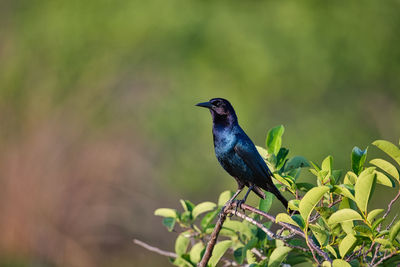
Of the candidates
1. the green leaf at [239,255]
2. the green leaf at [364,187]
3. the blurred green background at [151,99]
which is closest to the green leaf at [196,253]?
the green leaf at [239,255]

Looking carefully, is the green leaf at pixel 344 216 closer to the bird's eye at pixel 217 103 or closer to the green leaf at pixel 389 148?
the green leaf at pixel 389 148

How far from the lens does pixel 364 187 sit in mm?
1895

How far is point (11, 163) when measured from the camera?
384 inches

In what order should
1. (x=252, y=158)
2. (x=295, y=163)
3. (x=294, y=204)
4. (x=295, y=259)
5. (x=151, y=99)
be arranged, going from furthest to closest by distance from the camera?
(x=151, y=99), (x=252, y=158), (x=295, y=163), (x=295, y=259), (x=294, y=204)

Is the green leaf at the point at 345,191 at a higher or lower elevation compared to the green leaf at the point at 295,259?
higher

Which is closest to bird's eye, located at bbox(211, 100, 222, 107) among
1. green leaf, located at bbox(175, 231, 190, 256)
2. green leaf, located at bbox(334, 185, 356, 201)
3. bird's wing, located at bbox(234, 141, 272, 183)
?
bird's wing, located at bbox(234, 141, 272, 183)

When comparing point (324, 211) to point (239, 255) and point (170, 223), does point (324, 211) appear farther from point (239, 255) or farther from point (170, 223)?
point (170, 223)

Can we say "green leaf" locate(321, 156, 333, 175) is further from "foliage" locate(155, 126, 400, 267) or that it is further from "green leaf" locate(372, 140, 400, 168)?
"green leaf" locate(372, 140, 400, 168)

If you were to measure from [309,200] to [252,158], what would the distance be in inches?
57.6

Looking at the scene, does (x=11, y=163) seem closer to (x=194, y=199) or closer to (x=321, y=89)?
(x=194, y=199)

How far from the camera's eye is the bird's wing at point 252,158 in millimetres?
3211

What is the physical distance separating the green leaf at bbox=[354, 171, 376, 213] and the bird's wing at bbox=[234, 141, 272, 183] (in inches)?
47.8

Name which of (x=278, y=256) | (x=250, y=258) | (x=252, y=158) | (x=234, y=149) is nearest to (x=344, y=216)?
(x=278, y=256)

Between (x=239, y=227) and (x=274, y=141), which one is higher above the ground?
(x=274, y=141)
